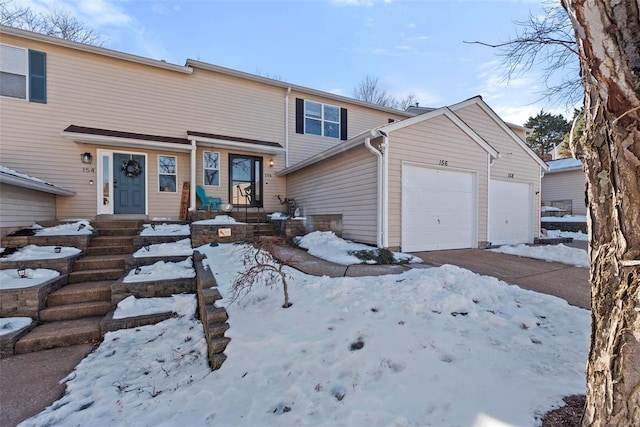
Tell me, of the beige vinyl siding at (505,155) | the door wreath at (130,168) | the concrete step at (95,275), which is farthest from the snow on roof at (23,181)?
the beige vinyl siding at (505,155)

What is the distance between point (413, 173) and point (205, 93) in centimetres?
751

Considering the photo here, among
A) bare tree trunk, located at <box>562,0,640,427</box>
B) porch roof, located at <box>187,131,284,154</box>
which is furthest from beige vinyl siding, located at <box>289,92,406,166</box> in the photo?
bare tree trunk, located at <box>562,0,640,427</box>

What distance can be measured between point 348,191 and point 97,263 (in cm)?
561

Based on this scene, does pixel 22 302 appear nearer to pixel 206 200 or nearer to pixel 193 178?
pixel 193 178

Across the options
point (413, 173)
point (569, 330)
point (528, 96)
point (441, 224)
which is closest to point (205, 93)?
point (413, 173)

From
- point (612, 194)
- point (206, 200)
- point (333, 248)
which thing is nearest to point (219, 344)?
point (612, 194)

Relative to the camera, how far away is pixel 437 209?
725cm

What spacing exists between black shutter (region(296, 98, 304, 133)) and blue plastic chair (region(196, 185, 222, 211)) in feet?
13.5

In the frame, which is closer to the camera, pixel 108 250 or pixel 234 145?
pixel 108 250

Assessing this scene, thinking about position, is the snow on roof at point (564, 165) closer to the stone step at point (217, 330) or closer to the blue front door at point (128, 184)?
the stone step at point (217, 330)

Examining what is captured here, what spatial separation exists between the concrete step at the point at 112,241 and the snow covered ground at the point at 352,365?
3422 millimetres

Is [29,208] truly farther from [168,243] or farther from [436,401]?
[436,401]

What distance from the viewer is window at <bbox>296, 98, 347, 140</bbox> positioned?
11.1 metres

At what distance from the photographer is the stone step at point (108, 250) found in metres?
5.76
